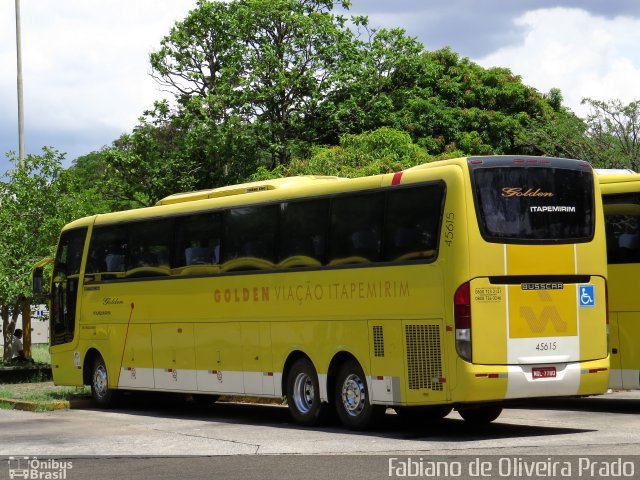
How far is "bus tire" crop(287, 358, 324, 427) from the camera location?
56.9ft

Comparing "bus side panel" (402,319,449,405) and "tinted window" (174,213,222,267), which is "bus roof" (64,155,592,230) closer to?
"tinted window" (174,213,222,267)

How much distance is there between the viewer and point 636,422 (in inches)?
664

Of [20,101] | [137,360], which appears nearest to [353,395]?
[137,360]

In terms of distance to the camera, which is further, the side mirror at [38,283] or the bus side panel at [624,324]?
the side mirror at [38,283]

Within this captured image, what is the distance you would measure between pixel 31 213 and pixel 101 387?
11.8 metres

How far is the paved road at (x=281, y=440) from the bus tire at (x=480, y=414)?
21 cm

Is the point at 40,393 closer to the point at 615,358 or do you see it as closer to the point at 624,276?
the point at 615,358

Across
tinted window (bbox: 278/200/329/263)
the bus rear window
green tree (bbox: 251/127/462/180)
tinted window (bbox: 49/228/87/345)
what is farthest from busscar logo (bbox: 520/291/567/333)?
green tree (bbox: 251/127/462/180)

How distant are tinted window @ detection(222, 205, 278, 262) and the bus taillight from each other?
13.2 ft

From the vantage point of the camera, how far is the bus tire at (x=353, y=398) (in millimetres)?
16297

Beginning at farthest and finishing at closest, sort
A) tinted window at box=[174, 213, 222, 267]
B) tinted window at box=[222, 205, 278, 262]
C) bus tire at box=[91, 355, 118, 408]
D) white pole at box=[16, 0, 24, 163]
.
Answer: white pole at box=[16, 0, 24, 163] → bus tire at box=[91, 355, 118, 408] → tinted window at box=[174, 213, 222, 267] → tinted window at box=[222, 205, 278, 262]

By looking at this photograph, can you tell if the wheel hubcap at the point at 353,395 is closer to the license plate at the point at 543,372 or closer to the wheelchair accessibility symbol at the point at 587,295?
the license plate at the point at 543,372

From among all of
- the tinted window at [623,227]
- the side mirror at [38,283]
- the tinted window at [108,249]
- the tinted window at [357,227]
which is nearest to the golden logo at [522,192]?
the tinted window at [357,227]

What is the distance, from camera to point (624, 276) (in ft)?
61.7
